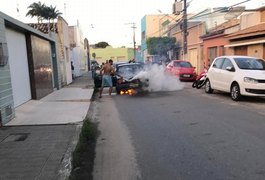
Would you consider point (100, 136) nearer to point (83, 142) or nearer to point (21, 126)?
point (83, 142)

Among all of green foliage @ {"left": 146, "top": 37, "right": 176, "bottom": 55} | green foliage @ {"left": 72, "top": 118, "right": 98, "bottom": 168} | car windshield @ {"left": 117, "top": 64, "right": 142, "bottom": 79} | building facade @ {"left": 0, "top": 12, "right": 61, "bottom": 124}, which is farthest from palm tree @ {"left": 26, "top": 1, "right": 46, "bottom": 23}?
green foliage @ {"left": 72, "top": 118, "right": 98, "bottom": 168}

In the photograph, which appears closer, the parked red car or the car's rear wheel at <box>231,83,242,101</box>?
the car's rear wheel at <box>231,83,242,101</box>

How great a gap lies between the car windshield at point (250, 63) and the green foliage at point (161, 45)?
104 feet

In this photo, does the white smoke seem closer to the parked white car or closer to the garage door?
the parked white car

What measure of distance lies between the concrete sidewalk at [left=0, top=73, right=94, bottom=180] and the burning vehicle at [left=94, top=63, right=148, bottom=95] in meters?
4.87

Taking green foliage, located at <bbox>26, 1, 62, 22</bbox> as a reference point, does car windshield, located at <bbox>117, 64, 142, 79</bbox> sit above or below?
below

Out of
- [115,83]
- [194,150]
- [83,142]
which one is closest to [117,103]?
[115,83]

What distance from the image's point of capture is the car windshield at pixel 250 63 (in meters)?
13.4

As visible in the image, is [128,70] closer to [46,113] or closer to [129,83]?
[129,83]

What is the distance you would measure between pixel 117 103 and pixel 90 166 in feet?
26.7

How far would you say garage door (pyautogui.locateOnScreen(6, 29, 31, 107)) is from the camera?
11.6 meters

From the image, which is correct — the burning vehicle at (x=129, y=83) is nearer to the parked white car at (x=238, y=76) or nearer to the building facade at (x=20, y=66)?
the parked white car at (x=238, y=76)

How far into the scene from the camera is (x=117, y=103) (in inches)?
540

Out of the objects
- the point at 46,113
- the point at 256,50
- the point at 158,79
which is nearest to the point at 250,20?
the point at 256,50
